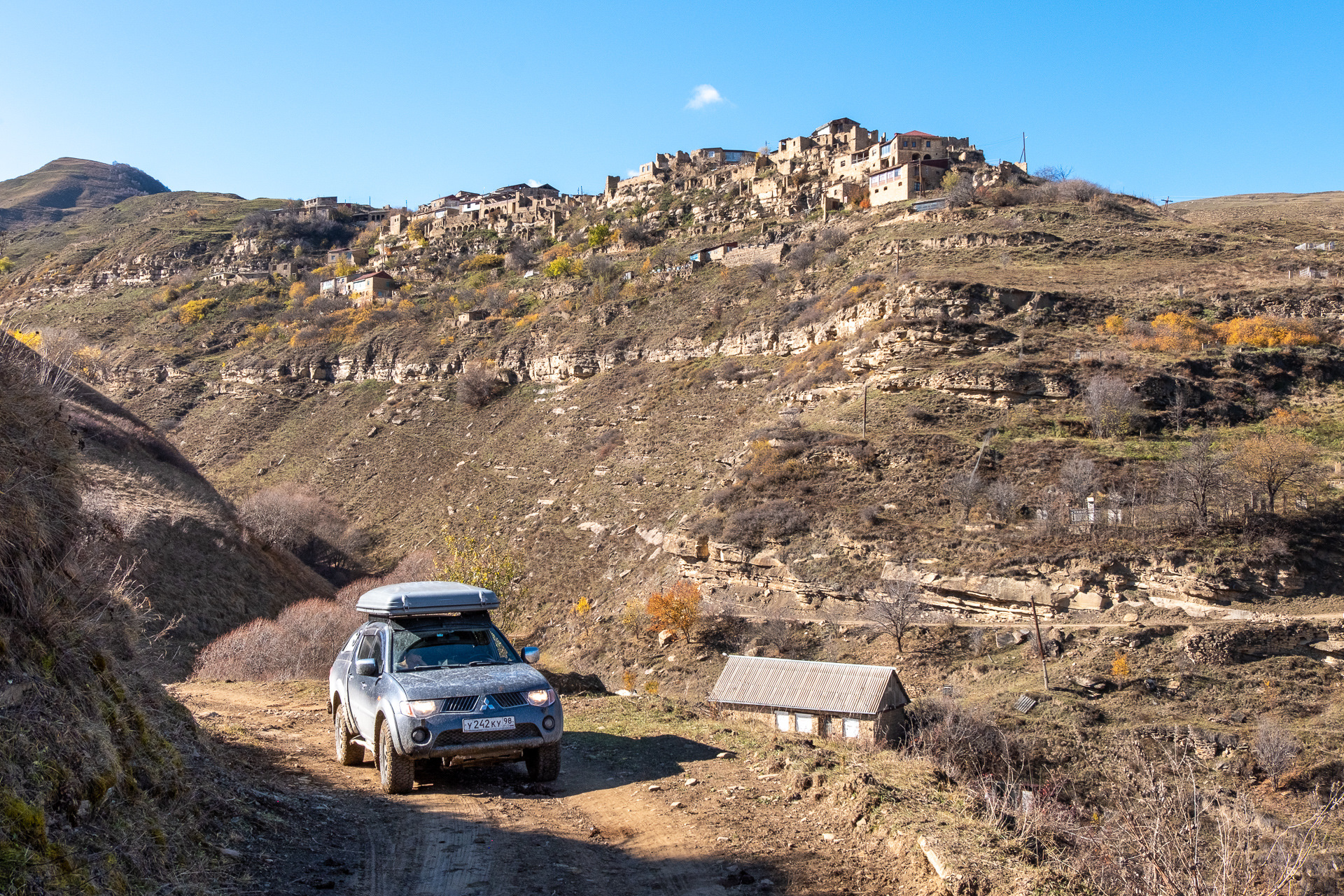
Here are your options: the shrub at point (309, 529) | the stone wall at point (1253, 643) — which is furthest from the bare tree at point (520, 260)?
the stone wall at point (1253, 643)

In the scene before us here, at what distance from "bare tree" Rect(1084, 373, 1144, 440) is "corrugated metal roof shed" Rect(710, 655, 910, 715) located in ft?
54.9

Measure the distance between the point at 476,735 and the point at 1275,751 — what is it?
19739mm

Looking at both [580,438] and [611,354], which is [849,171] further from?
[580,438]

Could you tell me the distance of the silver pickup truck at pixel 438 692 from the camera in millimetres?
6574

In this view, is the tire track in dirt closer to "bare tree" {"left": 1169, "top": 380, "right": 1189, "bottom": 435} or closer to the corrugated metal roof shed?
the corrugated metal roof shed

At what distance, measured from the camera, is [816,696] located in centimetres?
2217

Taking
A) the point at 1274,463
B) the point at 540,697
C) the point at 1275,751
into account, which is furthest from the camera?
the point at 1274,463

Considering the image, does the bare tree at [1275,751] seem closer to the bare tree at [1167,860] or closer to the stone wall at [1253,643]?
the stone wall at [1253,643]

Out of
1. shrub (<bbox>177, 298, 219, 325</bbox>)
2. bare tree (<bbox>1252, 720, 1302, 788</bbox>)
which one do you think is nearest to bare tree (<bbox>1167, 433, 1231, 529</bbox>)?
bare tree (<bbox>1252, 720, 1302, 788</bbox>)

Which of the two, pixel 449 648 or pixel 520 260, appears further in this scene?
pixel 520 260

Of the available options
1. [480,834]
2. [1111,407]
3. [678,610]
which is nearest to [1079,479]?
[1111,407]

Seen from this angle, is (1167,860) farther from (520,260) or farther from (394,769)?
(520,260)

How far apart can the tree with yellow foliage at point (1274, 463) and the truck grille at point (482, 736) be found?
29.1 m

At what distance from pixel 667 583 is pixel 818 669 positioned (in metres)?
11.0
